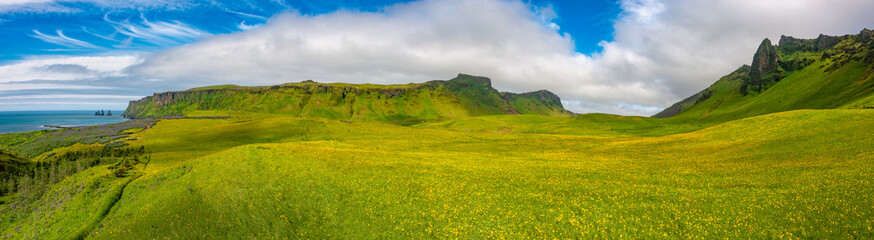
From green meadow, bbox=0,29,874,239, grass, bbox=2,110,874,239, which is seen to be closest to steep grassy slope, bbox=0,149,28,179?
green meadow, bbox=0,29,874,239

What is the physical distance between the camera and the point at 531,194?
26.6 meters

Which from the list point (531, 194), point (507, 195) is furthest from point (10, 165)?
point (531, 194)

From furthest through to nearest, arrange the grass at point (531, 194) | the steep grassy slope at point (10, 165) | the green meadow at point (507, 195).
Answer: the steep grassy slope at point (10, 165)
the green meadow at point (507, 195)
the grass at point (531, 194)

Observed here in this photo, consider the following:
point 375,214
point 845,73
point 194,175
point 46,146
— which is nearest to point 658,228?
point 375,214

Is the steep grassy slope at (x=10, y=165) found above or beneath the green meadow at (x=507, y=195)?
beneath

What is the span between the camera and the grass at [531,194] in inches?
795

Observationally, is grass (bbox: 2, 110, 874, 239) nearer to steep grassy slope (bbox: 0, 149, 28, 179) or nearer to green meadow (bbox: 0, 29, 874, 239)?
green meadow (bbox: 0, 29, 874, 239)

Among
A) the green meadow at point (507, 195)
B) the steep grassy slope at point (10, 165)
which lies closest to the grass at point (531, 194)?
the green meadow at point (507, 195)

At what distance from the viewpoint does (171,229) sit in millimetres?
30156

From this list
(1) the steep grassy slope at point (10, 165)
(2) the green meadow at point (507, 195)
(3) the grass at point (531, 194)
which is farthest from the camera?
(1) the steep grassy slope at point (10, 165)

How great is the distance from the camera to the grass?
66.2ft

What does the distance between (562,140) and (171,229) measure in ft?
247

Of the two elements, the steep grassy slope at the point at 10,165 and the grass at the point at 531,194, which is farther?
the steep grassy slope at the point at 10,165

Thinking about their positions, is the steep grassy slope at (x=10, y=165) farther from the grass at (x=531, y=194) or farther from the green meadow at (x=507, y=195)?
the grass at (x=531, y=194)
